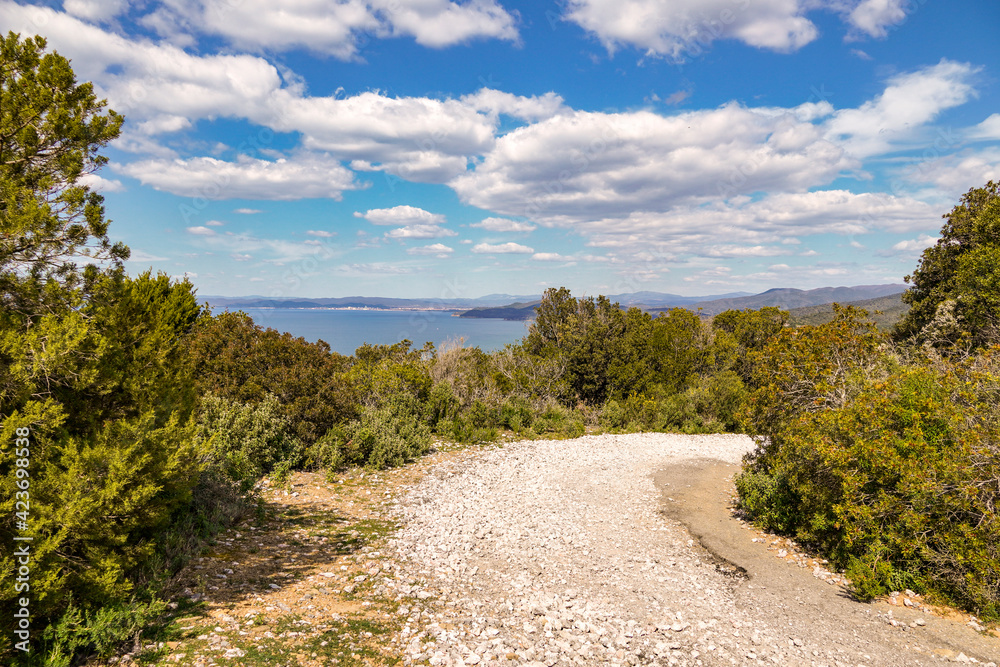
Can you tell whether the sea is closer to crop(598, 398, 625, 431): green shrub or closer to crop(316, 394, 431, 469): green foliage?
crop(316, 394, 431, 469): green foliage

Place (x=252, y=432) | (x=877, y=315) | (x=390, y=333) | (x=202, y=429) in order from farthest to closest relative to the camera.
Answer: (x=390, y=333) < (x=877, y=315) < (x=252, y=432) < (x=202, y=429)

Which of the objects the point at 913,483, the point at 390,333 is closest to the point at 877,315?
the point at 913,483

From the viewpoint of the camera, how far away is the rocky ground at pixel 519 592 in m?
4.95

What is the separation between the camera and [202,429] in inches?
274

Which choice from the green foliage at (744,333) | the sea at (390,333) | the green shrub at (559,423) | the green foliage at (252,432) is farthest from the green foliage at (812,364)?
the green foliage at (744,333)

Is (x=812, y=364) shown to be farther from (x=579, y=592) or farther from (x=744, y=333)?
(x=744, y=333)

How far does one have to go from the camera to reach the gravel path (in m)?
5.16

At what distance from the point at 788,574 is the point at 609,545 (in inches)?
110

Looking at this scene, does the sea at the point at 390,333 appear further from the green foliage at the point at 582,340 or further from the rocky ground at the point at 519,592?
the rocky ground at the point at 519,592

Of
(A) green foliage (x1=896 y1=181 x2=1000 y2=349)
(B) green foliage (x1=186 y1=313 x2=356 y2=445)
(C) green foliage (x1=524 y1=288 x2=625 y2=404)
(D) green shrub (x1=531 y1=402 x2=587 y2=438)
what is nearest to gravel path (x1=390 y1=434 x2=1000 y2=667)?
(B) green foliage (x1=186 y1=313 x2=356 y2=445)

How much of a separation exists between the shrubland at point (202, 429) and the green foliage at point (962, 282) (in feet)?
35.7

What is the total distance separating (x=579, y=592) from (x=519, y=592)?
84 cm

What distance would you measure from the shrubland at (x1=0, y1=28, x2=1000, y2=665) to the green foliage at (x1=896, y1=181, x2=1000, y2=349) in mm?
10876

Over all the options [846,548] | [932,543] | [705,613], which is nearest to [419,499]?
[705,613]
